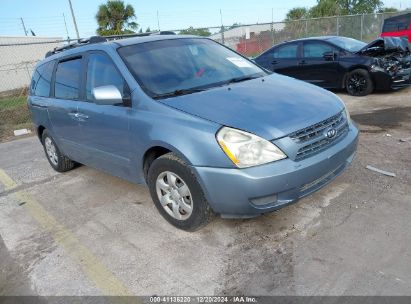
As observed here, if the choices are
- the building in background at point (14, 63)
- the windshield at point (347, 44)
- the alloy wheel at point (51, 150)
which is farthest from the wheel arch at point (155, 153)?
the building in background at point (14, 63)

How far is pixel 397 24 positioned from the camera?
1327 centimetres

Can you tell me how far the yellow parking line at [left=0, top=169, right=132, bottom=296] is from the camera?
9.61 feet

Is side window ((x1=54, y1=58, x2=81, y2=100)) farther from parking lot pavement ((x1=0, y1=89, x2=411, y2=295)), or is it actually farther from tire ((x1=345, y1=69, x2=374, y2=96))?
tire ((x1=345, y1=69, x2=374, y2=96))

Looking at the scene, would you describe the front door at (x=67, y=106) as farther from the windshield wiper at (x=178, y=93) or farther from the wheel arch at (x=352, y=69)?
the wheel arch at (x=352, y=69)

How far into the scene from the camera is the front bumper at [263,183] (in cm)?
289

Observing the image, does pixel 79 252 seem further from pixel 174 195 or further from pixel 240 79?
pixel 240 79

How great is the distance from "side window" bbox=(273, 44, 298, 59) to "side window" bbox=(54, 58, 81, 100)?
647cm

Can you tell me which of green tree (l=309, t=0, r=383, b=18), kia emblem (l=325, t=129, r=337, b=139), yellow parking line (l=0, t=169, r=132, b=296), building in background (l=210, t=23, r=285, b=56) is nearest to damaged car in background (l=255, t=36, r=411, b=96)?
kia emblem (l=325, t=129, r=337, b=139)

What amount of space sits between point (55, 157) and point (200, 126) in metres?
3.48

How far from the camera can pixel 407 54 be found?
28.4 ft

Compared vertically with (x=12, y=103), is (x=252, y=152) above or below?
above

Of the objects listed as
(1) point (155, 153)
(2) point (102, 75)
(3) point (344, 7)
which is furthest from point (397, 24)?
(3) point (344, 7)

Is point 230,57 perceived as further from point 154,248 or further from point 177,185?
point 154,248

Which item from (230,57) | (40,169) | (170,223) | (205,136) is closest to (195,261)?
(170,223)
